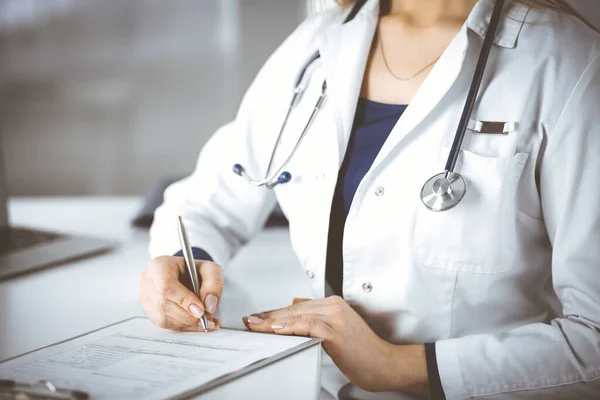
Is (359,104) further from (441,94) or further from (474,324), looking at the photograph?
(474,324)

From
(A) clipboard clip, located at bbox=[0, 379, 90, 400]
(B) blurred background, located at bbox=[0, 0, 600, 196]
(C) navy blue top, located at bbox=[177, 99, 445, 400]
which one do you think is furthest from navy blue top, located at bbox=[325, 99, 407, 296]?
(B) blurred background, located at bbox=[0, 0, 600, 196]

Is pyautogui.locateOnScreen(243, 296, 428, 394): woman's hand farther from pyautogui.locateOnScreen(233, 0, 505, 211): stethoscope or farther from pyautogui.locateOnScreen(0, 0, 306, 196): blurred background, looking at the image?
pyautogui.locateOnScreen(0, 0, 306, 196): blurred background

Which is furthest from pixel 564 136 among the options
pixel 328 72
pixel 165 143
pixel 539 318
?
pixel 165 143

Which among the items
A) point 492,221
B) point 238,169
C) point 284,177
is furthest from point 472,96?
point 238,169

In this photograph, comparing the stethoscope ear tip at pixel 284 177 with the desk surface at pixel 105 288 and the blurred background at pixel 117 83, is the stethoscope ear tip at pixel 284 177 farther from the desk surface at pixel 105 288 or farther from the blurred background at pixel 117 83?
the blurred background at pixel 117 83

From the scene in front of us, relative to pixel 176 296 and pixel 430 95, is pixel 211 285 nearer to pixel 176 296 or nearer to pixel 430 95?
pixel 176 296

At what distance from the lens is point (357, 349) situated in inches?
32.7

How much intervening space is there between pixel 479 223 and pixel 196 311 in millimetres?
404

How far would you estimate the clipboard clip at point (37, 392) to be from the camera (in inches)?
24.4

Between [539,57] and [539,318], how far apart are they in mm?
381

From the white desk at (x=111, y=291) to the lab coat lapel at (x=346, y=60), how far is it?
33cm

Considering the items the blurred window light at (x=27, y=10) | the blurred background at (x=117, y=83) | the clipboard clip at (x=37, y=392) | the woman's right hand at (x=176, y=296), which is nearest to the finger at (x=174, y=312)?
the woman's right hand at (x=176, y=296)

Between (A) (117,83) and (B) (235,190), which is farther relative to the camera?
(A) (117,83)

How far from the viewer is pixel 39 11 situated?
11.4 ft
